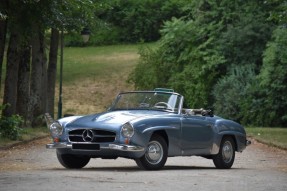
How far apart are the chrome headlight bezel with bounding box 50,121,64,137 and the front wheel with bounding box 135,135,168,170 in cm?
156

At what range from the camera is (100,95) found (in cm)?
6788

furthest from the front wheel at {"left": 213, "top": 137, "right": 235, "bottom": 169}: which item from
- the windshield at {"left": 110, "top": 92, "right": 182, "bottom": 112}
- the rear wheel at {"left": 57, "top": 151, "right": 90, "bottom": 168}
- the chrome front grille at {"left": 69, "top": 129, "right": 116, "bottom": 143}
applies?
the chrome front grille at {"left": 69, "top": 129, "right": 116, "bottom": 143}

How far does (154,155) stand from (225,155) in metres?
2.71

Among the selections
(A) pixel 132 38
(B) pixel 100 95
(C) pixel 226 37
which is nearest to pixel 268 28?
(C) pixel 226 37

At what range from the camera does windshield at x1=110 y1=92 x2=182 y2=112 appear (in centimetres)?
1841

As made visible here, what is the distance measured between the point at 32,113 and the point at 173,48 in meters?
22.6

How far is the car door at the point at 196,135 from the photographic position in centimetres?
1803

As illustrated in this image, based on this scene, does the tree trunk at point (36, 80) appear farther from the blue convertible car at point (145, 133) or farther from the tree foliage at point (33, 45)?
the blue convertible car at point (145, 133)

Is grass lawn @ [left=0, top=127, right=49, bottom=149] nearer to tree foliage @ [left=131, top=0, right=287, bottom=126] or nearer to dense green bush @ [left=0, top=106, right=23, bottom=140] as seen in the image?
dense green bush @ [left=0, top=106, right=23, bottom=140]

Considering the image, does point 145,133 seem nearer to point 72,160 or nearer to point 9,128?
point 72,160

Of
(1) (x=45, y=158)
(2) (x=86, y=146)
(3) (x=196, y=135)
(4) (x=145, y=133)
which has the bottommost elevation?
(1) (x=45, y=158)

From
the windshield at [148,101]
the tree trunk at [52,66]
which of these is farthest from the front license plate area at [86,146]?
the tree trunk at [52,66]

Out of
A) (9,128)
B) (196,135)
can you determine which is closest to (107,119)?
(196,135)

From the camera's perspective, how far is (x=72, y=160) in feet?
58.1
